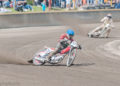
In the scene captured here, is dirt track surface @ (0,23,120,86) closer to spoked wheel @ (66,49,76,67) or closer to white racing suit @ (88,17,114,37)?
spoked wheel @ (66,49,76,67)

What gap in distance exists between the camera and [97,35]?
23.9 metres

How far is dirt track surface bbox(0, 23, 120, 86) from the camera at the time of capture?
9.24 m

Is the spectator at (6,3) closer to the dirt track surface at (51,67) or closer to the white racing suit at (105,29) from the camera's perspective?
the dirt track surface at (51,67)

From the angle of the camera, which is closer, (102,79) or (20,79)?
(20,79)

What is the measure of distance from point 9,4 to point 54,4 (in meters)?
5.49

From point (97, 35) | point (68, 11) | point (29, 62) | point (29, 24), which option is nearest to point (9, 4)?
point (29, 24)

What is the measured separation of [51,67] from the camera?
12070 mm

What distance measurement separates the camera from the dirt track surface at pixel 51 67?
9242 mm

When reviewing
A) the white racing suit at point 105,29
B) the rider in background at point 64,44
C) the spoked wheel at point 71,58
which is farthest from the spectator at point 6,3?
the spoked wheel at point 71,58

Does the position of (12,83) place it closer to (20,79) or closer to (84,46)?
(20,79)

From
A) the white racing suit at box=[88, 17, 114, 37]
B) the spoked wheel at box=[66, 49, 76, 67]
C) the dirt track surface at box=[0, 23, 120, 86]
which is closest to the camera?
the dirt track surface at box=[0, 23, 120, 86]

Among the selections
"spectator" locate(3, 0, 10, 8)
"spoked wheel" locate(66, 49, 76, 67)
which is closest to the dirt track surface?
"spoked wheel" locate(66, 49, 76, 67)

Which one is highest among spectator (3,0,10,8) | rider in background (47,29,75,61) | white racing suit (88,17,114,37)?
spectator (3,0,10,8)

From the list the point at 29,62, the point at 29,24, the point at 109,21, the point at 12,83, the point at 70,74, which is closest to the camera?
the point at 12,83
